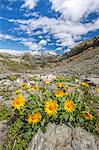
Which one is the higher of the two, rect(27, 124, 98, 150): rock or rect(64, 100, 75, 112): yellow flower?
rect(64, 100, 75, 112): yellow flower

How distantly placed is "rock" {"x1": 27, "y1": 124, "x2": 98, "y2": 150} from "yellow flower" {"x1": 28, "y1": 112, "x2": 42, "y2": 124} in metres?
0.34

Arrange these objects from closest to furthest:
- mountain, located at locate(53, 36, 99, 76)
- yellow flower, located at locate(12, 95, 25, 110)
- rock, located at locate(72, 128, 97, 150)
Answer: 1. rock, located at locate(72, 128, 97, 150)
2. yellow flower, located at locate(12, 95, 25, 110)
3. mountain, located at locate(53, 36, 99, 76)

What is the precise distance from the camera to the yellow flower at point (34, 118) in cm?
633

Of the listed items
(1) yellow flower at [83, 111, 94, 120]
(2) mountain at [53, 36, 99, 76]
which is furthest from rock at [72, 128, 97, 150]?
(2) mountain at [53, 36, 99, 76]

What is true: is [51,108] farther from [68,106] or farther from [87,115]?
[87,115]

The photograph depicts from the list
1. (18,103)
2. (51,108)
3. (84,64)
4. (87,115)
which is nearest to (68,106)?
(51,108)

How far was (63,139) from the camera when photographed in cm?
638

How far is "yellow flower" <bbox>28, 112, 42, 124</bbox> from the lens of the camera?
6.33m

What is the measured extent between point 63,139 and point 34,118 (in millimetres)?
941

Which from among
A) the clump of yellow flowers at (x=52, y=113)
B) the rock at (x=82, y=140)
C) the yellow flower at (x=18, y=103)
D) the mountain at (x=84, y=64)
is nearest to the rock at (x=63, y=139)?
the rock at (x=82, y=140)

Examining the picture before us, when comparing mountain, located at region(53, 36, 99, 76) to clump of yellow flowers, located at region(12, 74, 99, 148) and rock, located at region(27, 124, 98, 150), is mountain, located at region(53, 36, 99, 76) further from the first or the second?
rock, located at region(27, 124, 98, 150)

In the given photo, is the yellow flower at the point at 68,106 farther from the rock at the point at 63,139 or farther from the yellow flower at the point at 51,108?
the rock at the point at 63,139

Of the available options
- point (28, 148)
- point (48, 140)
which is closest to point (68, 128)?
point (48, 140)

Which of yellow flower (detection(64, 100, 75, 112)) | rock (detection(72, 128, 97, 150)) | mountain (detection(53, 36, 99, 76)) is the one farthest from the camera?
mountain (detection(53, 36, 99, 76))
